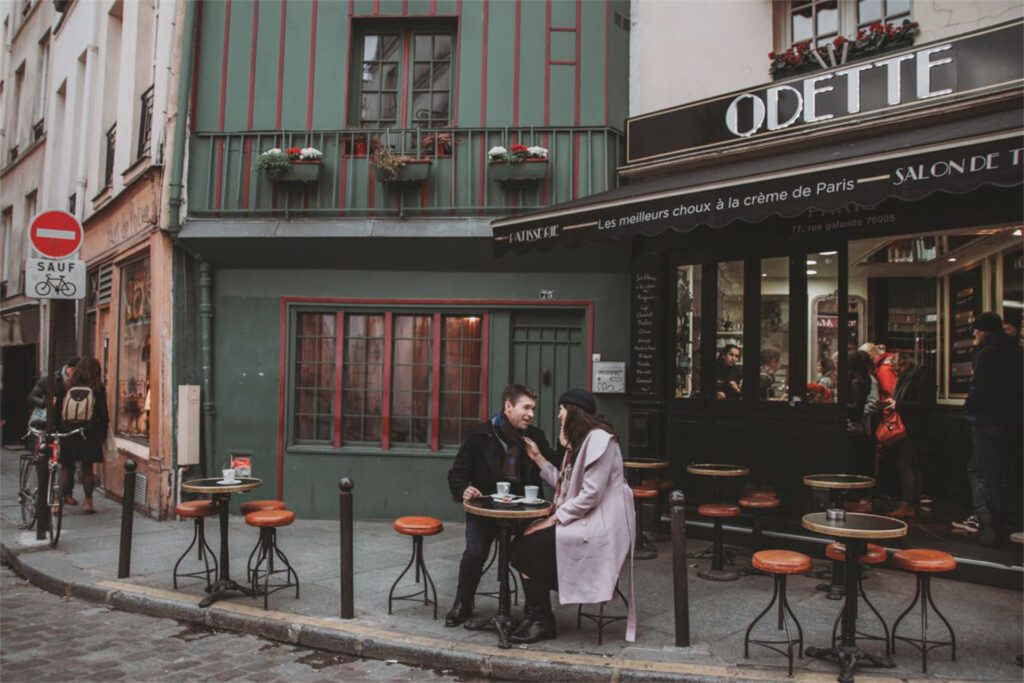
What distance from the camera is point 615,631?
574 cm

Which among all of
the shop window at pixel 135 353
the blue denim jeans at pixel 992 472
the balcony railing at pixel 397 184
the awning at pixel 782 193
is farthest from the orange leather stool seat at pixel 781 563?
the shop window at pixel 135 353

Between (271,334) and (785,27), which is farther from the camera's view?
(271,334)

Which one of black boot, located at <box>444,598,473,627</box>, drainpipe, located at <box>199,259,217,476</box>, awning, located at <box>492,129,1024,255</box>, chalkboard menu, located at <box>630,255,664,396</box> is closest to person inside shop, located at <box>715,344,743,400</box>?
chalkboard menu, located at <box>630,255,664,396</box>

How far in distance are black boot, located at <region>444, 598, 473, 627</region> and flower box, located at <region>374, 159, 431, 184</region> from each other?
5.44m

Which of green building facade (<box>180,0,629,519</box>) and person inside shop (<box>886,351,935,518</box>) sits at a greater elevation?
green building facade (<box>180,0,629,519</box>)

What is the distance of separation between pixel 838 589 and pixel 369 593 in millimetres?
3768

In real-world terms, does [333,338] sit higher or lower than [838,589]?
higher

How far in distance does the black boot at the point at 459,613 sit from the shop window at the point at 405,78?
20.7 feet

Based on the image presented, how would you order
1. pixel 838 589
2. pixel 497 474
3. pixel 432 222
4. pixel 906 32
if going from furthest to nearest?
pixel 432 222 < pixel 906 32 < pixel 838 589 < pixel 497 474

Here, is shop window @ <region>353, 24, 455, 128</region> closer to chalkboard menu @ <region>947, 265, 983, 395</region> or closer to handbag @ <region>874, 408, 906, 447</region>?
handbag @ <region>874, 408, 906, 447</region>

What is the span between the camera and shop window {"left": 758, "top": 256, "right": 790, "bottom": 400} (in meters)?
8.38

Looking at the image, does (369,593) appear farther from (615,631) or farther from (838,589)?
(838,589)

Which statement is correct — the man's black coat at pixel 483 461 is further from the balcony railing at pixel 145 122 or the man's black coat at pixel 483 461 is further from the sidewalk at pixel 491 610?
the balcony railing at pixel 145 122

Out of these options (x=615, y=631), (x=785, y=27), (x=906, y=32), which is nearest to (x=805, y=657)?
(x=615, y=631)
